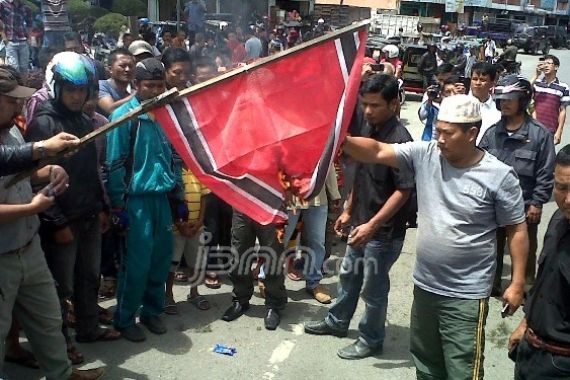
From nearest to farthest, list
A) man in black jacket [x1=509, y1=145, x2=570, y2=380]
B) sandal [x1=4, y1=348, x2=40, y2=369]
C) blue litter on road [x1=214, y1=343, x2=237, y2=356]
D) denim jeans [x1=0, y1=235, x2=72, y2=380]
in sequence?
man in black jacket [x1=509, y1=145, x2=570, y2=380], denim jeans [x1=0, y1=235, x2=72, y2=380], sandal [x1=4, y1=348, x2=40, y2=369], blue litter on road [x1=214, y1=343, x2=237, y2=356]

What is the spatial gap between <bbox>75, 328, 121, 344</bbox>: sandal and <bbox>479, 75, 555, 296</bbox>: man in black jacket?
328 cm

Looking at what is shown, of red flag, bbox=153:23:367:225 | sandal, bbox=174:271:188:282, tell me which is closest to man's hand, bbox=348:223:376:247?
red flag, bbox=153:23:367:225

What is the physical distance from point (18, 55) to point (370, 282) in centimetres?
809


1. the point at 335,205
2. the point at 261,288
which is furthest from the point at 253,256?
the point at 335,205

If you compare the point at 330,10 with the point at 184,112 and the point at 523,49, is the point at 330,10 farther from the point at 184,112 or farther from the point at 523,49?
the point at 184,112

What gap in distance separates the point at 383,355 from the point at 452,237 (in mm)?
1466

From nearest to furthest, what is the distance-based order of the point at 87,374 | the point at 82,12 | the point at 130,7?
1. the point at 87,374
2. the point at 82,12
3. the point at 130,7

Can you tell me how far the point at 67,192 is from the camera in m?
3.47

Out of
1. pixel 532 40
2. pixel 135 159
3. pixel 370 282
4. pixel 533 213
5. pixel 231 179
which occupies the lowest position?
pixel 370 282

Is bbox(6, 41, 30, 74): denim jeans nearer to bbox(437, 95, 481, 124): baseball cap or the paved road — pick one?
the paved road

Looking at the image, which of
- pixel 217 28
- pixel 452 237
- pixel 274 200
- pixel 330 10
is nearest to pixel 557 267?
pixel 452 237

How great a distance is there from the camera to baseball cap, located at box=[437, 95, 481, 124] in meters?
2.79

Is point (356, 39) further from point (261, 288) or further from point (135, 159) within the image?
point (261, 288)

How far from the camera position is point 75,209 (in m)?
3.53
